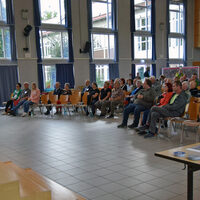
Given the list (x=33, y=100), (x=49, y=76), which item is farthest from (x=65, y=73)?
(x=33, y=100)

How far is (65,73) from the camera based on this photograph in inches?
483

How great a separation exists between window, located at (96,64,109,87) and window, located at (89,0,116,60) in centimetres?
47

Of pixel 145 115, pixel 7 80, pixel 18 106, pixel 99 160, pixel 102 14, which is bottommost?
pixel 99 160

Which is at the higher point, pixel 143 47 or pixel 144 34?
pixel 144 34

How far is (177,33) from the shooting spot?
53.5 ft

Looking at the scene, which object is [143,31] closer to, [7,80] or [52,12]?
[52,12]

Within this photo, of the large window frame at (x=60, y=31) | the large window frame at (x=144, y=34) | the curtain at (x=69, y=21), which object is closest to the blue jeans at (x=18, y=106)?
the large window frame at (x=60, y=31)

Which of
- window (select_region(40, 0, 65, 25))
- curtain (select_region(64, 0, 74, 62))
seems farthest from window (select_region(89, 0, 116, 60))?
window (select_region(40, 0, 65, 25))

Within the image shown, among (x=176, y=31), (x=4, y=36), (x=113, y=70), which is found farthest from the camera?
(x=176, y=31)

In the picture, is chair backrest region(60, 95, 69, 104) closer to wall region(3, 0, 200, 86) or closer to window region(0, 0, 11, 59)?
wall region(3, 0, 200, 86)

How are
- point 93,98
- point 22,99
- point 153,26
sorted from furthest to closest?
point 153,26 < point 22,99 < point 93,98

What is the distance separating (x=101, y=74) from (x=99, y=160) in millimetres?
9754

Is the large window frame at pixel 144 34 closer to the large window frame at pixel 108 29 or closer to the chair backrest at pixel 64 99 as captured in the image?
the large window frame at pixel 108 29

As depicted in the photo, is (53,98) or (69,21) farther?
(69,21)
